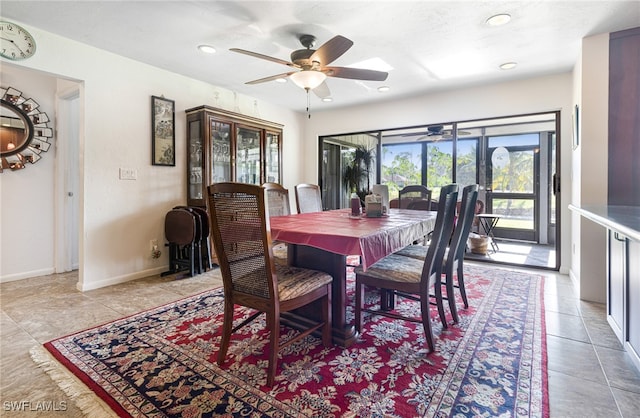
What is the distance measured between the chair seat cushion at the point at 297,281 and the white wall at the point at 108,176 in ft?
7.69

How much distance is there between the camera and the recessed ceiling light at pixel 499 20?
2379 millimetres

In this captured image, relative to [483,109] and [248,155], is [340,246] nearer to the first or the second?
[248,155]

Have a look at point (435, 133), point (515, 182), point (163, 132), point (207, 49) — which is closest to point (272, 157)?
point (163, 132)

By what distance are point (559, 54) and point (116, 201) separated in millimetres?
4830

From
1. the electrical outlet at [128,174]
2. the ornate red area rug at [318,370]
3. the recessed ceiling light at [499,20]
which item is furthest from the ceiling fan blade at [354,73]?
the electrical outlet at [128,174]

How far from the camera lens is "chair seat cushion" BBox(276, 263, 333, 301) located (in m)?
1.61

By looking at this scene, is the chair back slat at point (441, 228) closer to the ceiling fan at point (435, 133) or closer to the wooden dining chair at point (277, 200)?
the wooden dining chair at point (277, 200)

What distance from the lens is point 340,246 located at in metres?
1.57

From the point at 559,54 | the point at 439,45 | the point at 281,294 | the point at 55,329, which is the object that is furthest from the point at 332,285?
the point at 559,54

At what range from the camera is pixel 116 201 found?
10.7 feet

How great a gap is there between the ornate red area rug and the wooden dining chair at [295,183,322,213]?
48.1 inches

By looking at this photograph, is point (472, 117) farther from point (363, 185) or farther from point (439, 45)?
point (363, 185)

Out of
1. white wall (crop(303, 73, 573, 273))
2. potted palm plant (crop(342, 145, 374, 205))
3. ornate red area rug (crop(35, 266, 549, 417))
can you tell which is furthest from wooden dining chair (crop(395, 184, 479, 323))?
potted palm plant (crop(342, 145, 374, 205))

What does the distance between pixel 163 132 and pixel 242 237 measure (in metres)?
2.72
